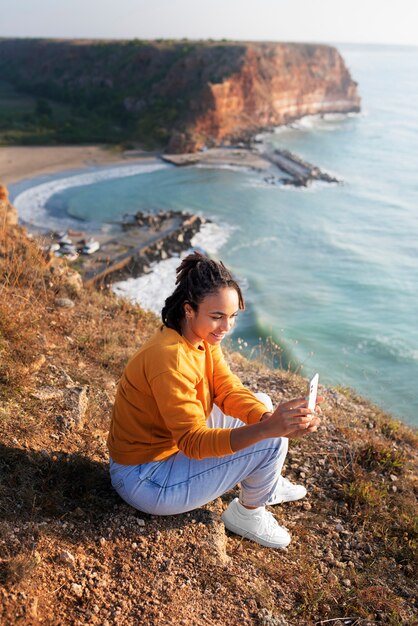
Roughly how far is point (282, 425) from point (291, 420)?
50 mm

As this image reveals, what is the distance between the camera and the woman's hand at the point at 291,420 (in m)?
2.57

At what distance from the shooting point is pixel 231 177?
37500mm

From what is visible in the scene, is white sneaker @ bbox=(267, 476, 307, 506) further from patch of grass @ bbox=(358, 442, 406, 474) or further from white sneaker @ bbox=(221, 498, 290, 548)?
patch of grass @ bbox=(358, 442, 406, 474)

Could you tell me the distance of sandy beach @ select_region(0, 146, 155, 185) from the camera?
3709 cm

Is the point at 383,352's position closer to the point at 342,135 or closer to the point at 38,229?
the point at 38,229

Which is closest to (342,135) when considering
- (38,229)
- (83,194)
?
(83,194)

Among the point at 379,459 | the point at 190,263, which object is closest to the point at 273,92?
the point at 379,459

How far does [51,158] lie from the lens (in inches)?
1599

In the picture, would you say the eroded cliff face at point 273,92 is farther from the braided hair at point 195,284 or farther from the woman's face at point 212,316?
the woman's face at point 212,316

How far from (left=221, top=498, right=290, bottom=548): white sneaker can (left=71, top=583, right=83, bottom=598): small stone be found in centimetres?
109

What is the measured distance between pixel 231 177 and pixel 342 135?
2306cm

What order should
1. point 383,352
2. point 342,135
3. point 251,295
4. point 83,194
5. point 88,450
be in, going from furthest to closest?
point 342,135
point 83,194
point 251,295
point 383,352
point 88,450

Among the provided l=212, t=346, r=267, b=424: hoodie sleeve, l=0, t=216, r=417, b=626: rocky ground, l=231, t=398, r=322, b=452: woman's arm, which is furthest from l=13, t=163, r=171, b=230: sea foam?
l=231, t=398, r=322, b=452: woman's arm

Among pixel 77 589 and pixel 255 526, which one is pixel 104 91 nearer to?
pixel 255 526
